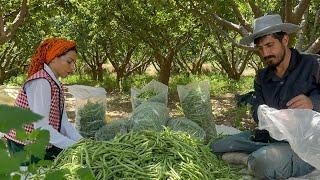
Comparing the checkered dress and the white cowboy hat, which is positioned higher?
the white cowboy hat

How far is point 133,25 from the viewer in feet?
43.1

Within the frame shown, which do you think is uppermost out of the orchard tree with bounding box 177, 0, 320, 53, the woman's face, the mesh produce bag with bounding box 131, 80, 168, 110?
the orchard tree with bounding box 177, 0, 320, 53

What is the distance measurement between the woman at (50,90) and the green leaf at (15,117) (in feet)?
8.75

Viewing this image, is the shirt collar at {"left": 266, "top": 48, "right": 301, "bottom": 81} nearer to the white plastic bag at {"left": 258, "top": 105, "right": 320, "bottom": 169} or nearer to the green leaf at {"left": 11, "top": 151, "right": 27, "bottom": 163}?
the white plastic bag at {"left": 258, "top": 105, "right": 320, "bottom": 169}

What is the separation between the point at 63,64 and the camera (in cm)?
371

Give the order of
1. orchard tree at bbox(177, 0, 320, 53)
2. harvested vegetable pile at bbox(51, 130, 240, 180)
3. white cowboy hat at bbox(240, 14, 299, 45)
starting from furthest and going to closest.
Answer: orchard tree at bbox(177, 0, 320, 53), white cowboy hat at bbox(240, 14, 299, 45), harvested vegetable pile at bbox(51, 130, 240, 180)

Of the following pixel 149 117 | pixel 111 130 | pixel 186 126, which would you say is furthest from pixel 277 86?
pixel 111 130

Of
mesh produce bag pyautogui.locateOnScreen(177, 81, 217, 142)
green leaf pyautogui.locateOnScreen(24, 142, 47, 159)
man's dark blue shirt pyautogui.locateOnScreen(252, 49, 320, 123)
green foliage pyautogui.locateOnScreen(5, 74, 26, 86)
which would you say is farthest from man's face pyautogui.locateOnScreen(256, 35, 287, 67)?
green foliage pyautogui.locateOnScreen(5, 74, 26, 86)

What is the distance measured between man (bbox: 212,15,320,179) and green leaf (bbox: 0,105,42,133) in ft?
8.37

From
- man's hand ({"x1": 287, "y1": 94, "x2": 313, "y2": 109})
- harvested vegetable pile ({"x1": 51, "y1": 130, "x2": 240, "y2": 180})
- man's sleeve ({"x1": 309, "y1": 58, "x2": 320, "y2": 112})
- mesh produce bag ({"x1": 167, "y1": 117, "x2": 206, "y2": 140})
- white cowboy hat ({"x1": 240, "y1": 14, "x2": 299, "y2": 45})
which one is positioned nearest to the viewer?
harvested vegetable pile ({"x1": 51, "y1": 130, "x2": 240, "y2": 180})

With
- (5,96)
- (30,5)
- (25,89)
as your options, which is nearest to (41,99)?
(25,89)

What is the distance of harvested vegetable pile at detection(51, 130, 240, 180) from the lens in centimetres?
207

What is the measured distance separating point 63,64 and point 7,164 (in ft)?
9.25

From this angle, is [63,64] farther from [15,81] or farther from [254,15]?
[15,81]
